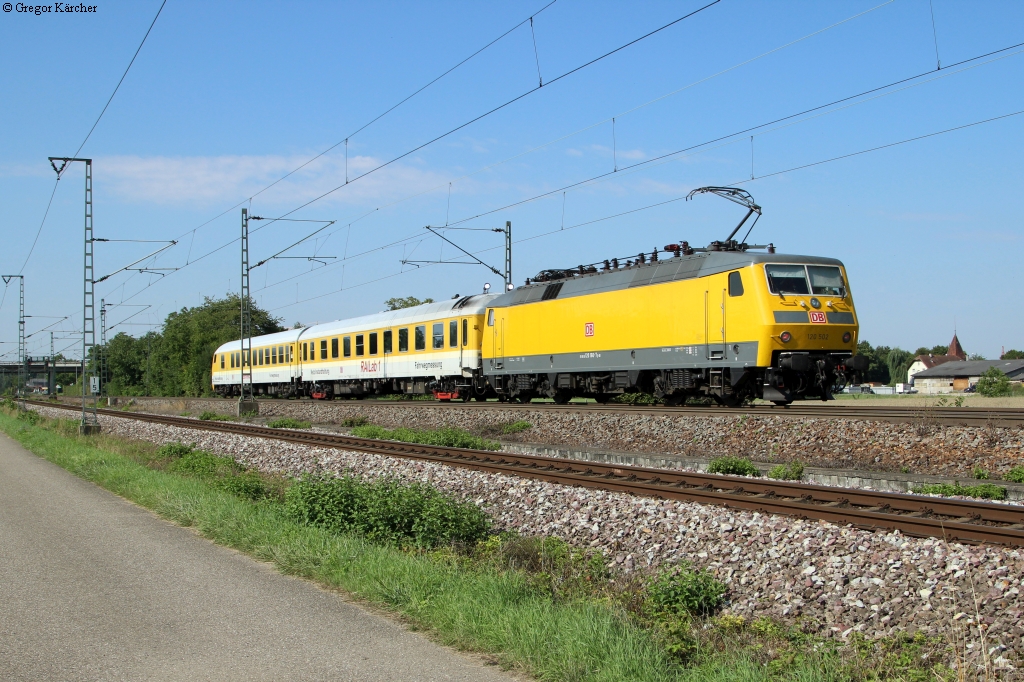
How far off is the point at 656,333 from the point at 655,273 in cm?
154

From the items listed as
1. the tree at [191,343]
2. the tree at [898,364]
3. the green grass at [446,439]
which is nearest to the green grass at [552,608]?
the green grass at [446,439]

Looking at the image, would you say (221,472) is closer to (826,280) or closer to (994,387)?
(826,280)

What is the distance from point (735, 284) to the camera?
19469mm

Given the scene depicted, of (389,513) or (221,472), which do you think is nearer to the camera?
(389,513)

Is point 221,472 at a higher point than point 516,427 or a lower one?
lower

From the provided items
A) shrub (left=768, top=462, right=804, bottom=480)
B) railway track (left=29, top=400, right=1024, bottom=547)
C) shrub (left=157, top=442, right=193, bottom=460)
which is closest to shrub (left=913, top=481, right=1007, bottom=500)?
railway track (left=29, top=400, right=1024, bottom=547)

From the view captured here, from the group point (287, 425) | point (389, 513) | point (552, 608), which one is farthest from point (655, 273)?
point (552, 608)

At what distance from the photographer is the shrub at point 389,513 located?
991 centimetres

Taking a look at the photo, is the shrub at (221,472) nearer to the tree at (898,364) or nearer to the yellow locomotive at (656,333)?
the yellow locomotive at (656,333)

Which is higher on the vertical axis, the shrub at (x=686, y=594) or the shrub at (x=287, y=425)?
the shrub at (x=287, y=425)

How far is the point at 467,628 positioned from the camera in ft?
20.8

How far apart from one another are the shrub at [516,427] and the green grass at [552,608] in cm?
1133

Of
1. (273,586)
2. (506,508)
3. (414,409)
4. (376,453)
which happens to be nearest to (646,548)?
(506,508)

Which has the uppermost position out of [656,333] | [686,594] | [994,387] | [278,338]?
[278,338]
